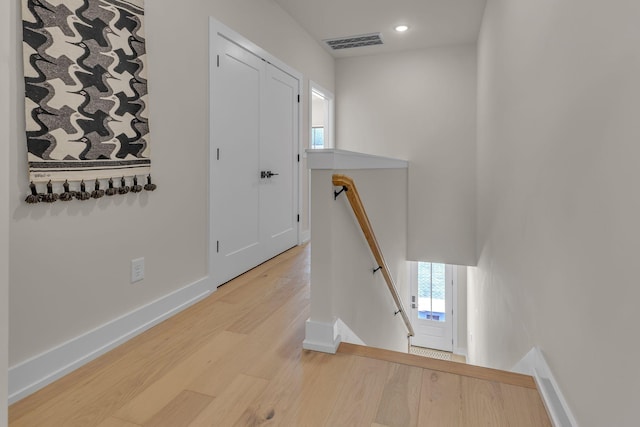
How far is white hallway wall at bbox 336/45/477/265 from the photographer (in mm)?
5082

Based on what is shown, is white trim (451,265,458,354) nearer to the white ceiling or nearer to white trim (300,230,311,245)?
white trim (300,230,311,245)

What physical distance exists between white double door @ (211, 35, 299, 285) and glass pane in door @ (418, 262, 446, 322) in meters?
3.56

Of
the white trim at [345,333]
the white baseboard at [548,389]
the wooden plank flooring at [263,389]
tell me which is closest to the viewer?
the white baseboard at [548,389]

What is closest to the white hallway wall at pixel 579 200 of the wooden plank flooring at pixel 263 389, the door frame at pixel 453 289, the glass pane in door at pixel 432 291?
the wooden plank flooring at pixel 263 389

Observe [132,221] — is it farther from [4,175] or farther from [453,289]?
[453,289]

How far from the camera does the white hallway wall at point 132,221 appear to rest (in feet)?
4.95

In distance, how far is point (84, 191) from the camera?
1751mm

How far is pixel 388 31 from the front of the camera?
451 centimetres

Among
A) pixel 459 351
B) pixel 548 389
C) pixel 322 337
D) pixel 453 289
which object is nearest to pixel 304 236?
pixel 322 337

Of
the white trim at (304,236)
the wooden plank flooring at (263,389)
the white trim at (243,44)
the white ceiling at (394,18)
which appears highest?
the white ceiling at (394,18)

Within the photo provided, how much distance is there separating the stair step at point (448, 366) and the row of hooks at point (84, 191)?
1388 millimetres

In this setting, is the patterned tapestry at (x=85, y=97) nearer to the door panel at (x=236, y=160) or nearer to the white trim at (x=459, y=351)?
the door panel at (x=236, y=160)

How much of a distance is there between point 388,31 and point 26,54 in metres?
3.96

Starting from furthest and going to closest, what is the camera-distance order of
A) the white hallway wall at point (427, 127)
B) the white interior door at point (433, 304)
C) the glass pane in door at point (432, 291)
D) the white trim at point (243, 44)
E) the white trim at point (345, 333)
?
the glass pane in door at point (432, 291), the white interior door at point (433, 304), the white hallway wall at point (427, 127), the white trim at point (243, 44), the white trim at point (345, 333)
